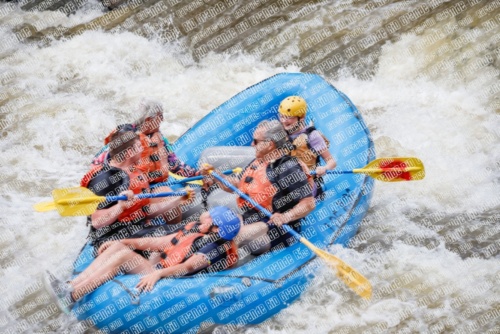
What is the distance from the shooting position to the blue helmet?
3688mm

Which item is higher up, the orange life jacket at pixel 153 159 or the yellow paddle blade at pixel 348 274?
the orange life jacket at pixel 153 159

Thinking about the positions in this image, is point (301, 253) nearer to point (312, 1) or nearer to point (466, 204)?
point (466, 204)

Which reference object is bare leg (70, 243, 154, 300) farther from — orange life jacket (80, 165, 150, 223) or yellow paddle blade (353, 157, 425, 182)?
yellow paddle blade (353, 157, 425, 182)

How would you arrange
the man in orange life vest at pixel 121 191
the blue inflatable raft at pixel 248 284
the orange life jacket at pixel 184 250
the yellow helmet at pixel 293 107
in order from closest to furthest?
the blue inflatable raft at pixel 248 284
the orange life jacket at pixel 184 250
the man in orange life vest at pixel 121 191
the yellow helmet at pixel 293 107

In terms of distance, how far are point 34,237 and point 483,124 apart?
3.94m

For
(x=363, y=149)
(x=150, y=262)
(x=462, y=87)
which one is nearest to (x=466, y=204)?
(x=363, y=149)

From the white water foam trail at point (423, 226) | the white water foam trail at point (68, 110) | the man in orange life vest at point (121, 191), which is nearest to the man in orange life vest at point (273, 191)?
the white water foam trail at point (423, 226)

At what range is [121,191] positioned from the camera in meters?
3.95

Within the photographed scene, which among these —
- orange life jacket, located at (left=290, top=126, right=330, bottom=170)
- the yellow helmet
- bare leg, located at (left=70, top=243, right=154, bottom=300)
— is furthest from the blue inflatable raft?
the yellow helmet

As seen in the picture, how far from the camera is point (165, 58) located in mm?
7117

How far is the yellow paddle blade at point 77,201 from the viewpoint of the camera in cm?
378

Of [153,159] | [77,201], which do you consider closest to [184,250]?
[77,201]

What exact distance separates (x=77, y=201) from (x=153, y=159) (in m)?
0.68

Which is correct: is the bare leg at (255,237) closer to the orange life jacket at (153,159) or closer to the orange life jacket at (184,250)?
the orange life jacket at (184,250)
